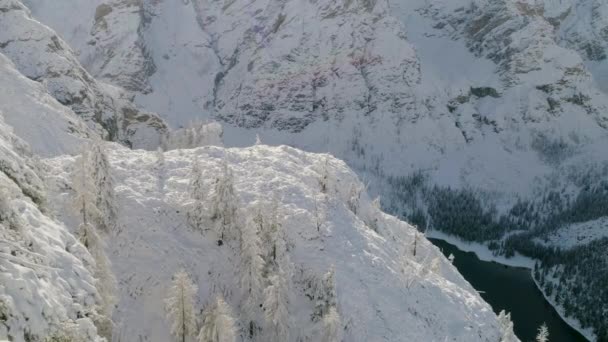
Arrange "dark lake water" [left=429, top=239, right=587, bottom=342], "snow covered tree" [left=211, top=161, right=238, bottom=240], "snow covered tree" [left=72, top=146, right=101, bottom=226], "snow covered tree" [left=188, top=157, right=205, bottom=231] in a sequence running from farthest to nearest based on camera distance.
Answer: "dark lake water" [left=429, top=239, right=587, bottom=342] → "snow covered tree" [left=188, top=157, right=205, bottom=231] → "snow covered tree" [left=211, top=161, right=238, bottom=240] → "snow covered tree" [left=72, top=146, right=101, bottom=226]

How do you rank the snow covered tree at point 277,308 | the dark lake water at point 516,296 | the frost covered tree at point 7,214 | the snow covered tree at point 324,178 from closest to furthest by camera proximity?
1. the frost covered tree at point 7,214
2. the snow covered tree at point 277,308
3. the snow covered tree at point 324,178
4. the dark lake water at point 516,296

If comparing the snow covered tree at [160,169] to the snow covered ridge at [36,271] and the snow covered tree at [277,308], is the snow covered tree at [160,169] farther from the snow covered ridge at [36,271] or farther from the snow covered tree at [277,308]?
the snow covered ridge at [36,271]

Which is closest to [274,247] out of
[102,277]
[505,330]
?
[102,277]

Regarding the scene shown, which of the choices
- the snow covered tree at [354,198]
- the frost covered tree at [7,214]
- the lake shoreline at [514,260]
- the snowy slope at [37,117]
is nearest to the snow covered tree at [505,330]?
the snow covered tree at [354,198]

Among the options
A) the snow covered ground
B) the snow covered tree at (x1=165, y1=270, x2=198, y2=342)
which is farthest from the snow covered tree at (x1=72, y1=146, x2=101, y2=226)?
the snow covered ground

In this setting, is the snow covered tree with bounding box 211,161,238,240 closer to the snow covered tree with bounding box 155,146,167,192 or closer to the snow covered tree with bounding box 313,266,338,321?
the snow covered tree with bounding box 155,146,167,192

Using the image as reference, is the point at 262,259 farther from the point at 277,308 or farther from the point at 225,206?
the point at 225,206

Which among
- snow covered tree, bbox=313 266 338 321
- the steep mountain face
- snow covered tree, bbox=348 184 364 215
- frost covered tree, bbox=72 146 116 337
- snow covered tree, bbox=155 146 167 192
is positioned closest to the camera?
frost covered tree, bbox=72 146 116 337

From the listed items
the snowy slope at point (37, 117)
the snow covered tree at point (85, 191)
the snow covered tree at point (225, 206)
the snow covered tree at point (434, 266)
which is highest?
the snowy slope at point (37, 117)
